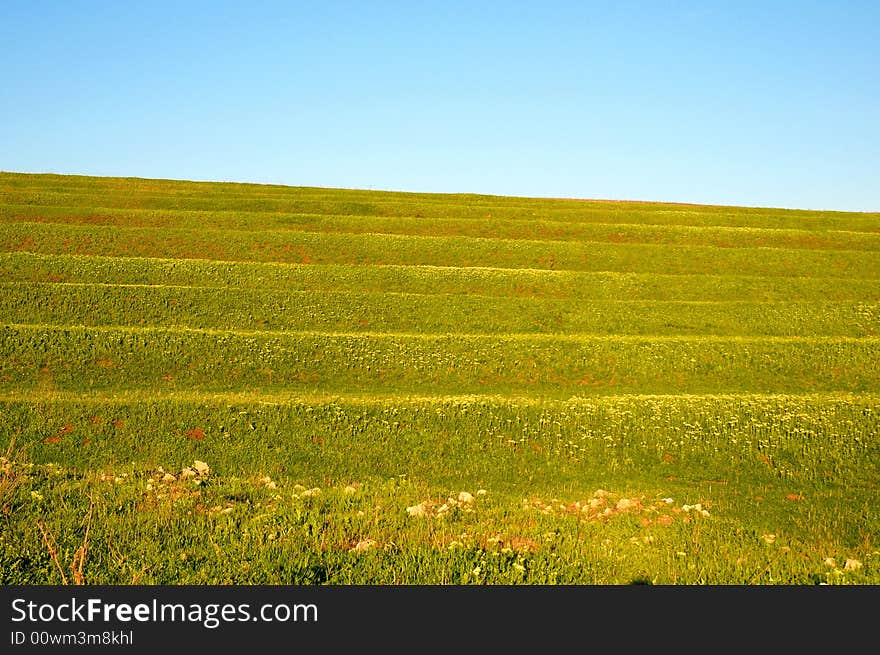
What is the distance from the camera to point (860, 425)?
2350 cm

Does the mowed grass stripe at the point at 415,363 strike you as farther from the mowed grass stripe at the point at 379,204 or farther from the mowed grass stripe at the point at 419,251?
the mowed grass stripe at the point at 379,204

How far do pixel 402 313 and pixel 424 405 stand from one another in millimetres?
11409

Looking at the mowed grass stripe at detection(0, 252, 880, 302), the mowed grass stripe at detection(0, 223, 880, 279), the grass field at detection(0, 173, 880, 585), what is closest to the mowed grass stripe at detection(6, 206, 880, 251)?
the grass field at detection(0, 173, 880, 585)

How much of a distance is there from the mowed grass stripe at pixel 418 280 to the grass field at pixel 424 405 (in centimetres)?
21

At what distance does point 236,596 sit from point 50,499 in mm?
6833

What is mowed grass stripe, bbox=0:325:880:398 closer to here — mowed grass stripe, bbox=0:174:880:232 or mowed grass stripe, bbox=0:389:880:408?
mowed grass stripe, bbox=0:389:880:408

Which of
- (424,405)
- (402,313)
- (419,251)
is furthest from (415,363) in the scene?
(419,251)

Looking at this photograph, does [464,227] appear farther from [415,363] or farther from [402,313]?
[415,363]

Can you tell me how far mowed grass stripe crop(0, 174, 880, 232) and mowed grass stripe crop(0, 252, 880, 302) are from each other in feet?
64.2

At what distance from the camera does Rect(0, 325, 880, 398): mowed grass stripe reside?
2683cm

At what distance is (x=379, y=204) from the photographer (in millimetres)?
64562

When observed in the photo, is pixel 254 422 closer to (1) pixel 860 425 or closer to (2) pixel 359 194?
(1) pixel 860 425

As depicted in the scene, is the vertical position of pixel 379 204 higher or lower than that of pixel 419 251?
higher

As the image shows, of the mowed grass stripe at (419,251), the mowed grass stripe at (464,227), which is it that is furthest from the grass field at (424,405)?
the mowed grass stripe at (464,227)
